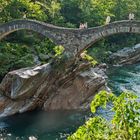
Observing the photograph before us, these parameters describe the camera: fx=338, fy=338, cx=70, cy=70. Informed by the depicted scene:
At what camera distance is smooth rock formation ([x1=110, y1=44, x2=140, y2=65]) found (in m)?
56.3

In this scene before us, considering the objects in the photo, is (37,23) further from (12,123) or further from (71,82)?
(12,123)

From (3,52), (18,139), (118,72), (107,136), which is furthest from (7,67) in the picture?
(107,136)

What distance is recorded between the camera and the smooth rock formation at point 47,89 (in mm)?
31422

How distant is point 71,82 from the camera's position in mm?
33656

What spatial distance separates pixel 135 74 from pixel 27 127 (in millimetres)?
24185

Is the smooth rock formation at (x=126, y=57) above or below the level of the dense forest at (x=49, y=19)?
below

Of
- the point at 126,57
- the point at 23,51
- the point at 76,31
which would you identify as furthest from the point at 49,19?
the point at 76,31

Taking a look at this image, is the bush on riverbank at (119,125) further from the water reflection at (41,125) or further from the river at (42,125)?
the river at (42,125)

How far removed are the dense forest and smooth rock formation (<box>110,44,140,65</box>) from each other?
1577 millimetres

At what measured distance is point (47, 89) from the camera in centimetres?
3303

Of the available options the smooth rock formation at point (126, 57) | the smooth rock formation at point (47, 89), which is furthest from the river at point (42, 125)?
the smooth rock formation at point (126, 57)

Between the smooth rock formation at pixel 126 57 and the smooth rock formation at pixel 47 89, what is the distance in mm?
22610

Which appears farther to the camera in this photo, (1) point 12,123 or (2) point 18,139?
(1) point 12,123

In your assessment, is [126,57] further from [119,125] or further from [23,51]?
[119,125]
